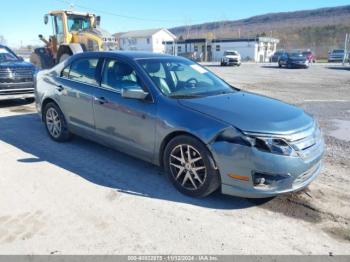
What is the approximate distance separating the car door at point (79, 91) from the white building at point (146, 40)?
6986cm

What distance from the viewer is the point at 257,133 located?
350cm

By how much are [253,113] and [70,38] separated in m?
13.9

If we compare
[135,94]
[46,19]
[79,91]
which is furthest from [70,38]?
[135,94]

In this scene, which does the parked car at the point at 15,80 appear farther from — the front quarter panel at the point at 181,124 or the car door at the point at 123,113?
the front quarter panel at the point at 181,124

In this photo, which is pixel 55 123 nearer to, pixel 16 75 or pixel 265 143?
pixel 265 143

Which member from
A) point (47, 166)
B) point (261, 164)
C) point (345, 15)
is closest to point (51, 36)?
point (47, 166)

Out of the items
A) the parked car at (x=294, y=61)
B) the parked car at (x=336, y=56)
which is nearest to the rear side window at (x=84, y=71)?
the parked car at (x=294, y=61)

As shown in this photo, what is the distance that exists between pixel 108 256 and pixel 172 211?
37.5 inches

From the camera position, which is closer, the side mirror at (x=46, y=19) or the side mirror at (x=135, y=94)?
the side mirror at (x=135, y=94)

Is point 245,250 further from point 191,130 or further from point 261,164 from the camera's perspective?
point 191,130

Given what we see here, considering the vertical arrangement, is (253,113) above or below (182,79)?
below

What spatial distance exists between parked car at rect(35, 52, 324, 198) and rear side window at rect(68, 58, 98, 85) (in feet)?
0.06

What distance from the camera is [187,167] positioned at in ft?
12.9

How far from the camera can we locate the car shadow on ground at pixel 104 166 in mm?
3982
